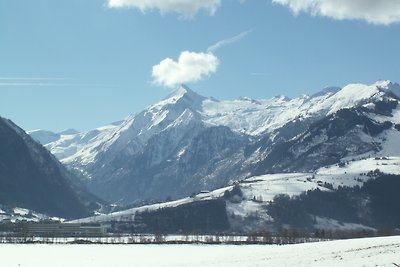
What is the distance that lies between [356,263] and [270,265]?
1105 cm

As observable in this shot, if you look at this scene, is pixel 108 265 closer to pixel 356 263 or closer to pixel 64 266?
pixel 64 266

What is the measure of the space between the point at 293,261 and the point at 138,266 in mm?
24004

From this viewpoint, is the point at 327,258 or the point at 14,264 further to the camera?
the point at 14,264

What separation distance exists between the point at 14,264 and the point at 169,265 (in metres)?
27.7

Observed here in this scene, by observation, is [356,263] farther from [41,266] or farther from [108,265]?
[41,266]

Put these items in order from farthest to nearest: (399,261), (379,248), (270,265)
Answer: (379,248)
(270,265)
(399,261)

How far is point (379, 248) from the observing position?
278ft

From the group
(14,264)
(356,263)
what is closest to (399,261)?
(356,263)

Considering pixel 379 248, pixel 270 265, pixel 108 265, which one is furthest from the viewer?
pixel 108 265

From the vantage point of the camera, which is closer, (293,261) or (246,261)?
(293,261)

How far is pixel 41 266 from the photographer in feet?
307

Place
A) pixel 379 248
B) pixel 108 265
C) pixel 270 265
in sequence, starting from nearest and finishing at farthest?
pixel 270 265 → pixel 379 248 → pixel 108 265

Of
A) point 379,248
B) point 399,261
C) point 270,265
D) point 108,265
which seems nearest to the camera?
point 399,261

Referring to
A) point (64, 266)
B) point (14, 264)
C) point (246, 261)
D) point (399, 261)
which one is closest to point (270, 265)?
point (246, 261)
